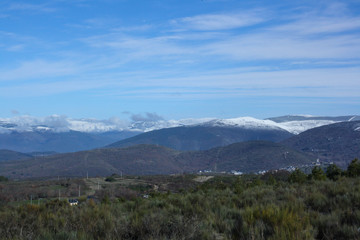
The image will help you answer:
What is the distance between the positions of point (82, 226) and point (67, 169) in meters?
156

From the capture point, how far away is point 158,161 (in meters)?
174

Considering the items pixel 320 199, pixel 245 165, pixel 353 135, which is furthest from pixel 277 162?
pixel 320 199

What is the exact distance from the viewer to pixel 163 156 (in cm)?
18250

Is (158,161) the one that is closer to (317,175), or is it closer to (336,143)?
(336,143)

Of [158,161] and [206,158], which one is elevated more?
[206,158]

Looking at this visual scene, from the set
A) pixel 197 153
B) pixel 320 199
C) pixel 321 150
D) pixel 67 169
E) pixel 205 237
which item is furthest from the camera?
pixel 197 153

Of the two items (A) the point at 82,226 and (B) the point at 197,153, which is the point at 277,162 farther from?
(A) the point at 82,226

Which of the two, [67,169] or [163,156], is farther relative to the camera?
[163,156]

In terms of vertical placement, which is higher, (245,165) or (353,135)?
(353,135)

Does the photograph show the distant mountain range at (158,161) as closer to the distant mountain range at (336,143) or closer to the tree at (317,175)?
the distant mountain range at (336,143)

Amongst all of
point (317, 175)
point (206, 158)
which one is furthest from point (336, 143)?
point (317, 175)

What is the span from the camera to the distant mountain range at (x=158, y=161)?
147m

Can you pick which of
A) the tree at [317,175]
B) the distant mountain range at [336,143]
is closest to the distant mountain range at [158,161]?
the distant mountain range at [336,143]

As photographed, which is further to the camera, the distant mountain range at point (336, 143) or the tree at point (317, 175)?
the distant mountain range at point (336, 143)
